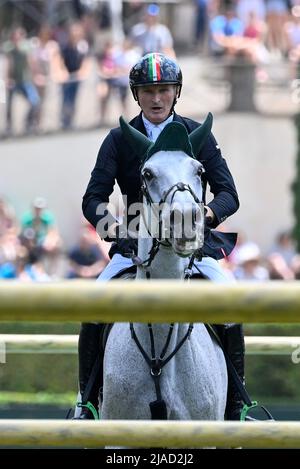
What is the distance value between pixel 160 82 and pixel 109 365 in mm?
1439

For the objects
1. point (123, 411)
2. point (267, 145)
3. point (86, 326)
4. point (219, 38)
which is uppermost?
point (219, 38)

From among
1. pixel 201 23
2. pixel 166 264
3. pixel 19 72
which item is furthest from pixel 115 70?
pixel 166 264

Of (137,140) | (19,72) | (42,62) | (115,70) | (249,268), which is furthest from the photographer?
(42,62)

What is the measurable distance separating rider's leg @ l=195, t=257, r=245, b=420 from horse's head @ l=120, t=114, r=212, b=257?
683mm

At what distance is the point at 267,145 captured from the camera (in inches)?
804

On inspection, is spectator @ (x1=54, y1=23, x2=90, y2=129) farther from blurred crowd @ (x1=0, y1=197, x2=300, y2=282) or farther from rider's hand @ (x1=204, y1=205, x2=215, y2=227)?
rider's hand @ (x1=204, y1=205, x2=215, y2=227)

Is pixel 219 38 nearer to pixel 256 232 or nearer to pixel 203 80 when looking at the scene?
pixel 203 80

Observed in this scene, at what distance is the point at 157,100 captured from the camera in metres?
6.50

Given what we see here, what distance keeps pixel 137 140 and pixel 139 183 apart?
536 millimetres

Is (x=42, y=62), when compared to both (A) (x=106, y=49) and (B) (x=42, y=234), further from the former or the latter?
(B) (x=42, y=234)

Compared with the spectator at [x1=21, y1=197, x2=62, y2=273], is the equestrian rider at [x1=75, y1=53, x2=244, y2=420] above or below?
below

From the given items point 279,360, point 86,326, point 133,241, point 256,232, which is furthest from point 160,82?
point 256,232

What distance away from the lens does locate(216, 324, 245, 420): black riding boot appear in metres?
6.50

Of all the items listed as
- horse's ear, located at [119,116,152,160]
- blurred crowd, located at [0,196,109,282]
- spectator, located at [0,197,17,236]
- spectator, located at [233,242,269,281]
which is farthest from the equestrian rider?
spectator, located at [0,197,17,236]
